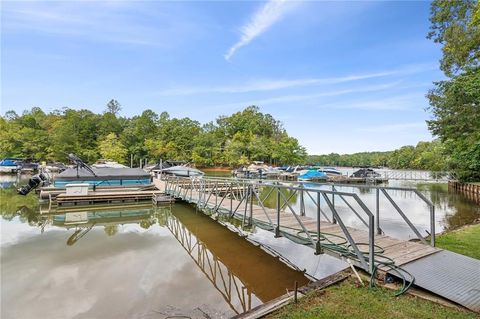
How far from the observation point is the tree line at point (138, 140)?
143 feet

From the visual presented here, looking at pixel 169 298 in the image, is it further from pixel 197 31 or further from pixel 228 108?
pixel 228 108

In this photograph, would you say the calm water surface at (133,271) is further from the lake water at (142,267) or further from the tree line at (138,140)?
the tree line at (138,140)

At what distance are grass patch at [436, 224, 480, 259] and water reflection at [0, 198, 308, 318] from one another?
3.13 m

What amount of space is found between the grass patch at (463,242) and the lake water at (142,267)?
5.79 ft

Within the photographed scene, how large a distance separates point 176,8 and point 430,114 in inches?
599

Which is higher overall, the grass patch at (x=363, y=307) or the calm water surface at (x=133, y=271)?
the grass patch at (x=363, y=307)

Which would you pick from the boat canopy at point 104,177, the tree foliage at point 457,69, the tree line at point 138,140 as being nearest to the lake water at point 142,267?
the tree foliage at point 457,69

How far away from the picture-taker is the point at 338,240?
16.5 feet

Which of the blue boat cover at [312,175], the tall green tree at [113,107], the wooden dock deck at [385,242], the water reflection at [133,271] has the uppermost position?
the tall green tree at [113,107]

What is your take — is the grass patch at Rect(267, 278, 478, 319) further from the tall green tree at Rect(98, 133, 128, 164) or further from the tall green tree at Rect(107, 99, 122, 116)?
the tall green tree at Rect(107, 99, 122, 116)

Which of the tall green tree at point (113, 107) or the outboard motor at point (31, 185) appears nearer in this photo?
the outboard motor at point (31, 185)

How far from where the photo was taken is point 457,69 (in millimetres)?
13219

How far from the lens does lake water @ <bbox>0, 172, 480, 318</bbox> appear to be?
4.36 m

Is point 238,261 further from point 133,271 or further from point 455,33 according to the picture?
point 455,33
